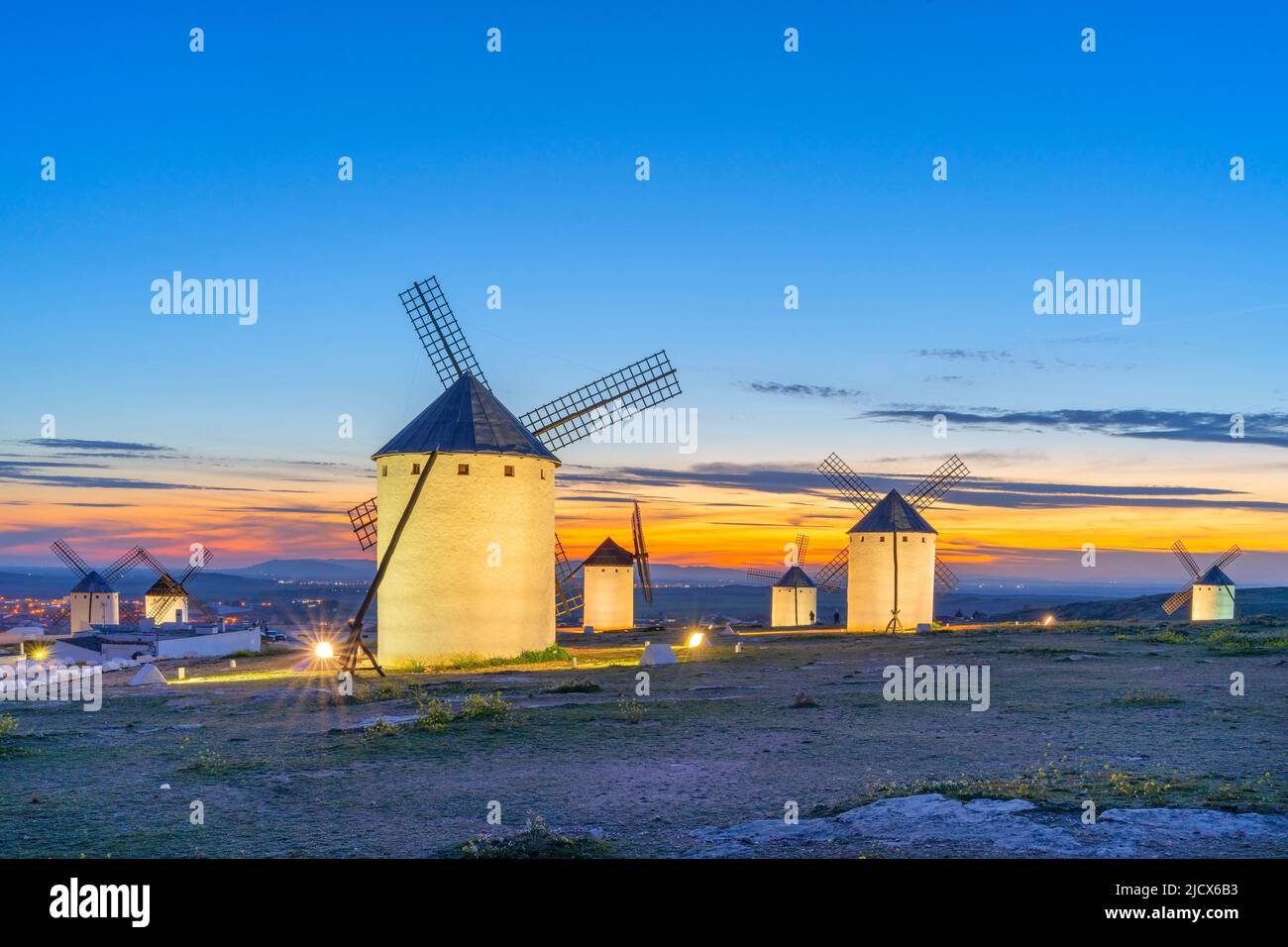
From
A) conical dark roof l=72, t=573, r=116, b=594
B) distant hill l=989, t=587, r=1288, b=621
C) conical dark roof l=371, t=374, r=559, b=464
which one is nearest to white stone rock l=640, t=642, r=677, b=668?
conical dark roof l=371, t=374, r=559, b=464

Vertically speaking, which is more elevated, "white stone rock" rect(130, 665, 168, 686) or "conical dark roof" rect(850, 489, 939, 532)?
"conical dark roof" rect(850, 489, 939, 532)

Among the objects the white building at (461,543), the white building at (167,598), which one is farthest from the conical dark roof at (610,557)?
the white building at (461,543)

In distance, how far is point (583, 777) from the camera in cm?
1145

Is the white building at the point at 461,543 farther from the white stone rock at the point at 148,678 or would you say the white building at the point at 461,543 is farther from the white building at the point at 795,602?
the white building at the point at 795,602

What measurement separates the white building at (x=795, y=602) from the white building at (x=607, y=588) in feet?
34.4

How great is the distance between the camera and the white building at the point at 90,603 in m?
70.0

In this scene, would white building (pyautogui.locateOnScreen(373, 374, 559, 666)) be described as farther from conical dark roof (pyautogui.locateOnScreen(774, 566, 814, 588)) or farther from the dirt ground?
conical dark roof (pyautogui.locateOnScreen(774, 566, 814, 588))

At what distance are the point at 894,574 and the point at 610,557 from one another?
1919 centimetres

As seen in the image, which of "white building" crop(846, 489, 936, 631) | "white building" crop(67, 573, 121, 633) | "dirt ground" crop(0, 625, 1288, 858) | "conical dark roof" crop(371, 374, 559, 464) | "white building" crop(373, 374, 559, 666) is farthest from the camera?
"white building" crop(67, 573, 121, 633)

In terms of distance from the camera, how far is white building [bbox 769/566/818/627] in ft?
215

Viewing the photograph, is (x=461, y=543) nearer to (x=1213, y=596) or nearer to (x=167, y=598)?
(x=167, y=598)

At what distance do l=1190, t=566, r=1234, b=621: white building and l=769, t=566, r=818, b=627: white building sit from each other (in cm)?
2519

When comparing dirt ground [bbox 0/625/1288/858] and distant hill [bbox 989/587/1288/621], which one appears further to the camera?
distant hill [bbox 989/587/1288/621]
